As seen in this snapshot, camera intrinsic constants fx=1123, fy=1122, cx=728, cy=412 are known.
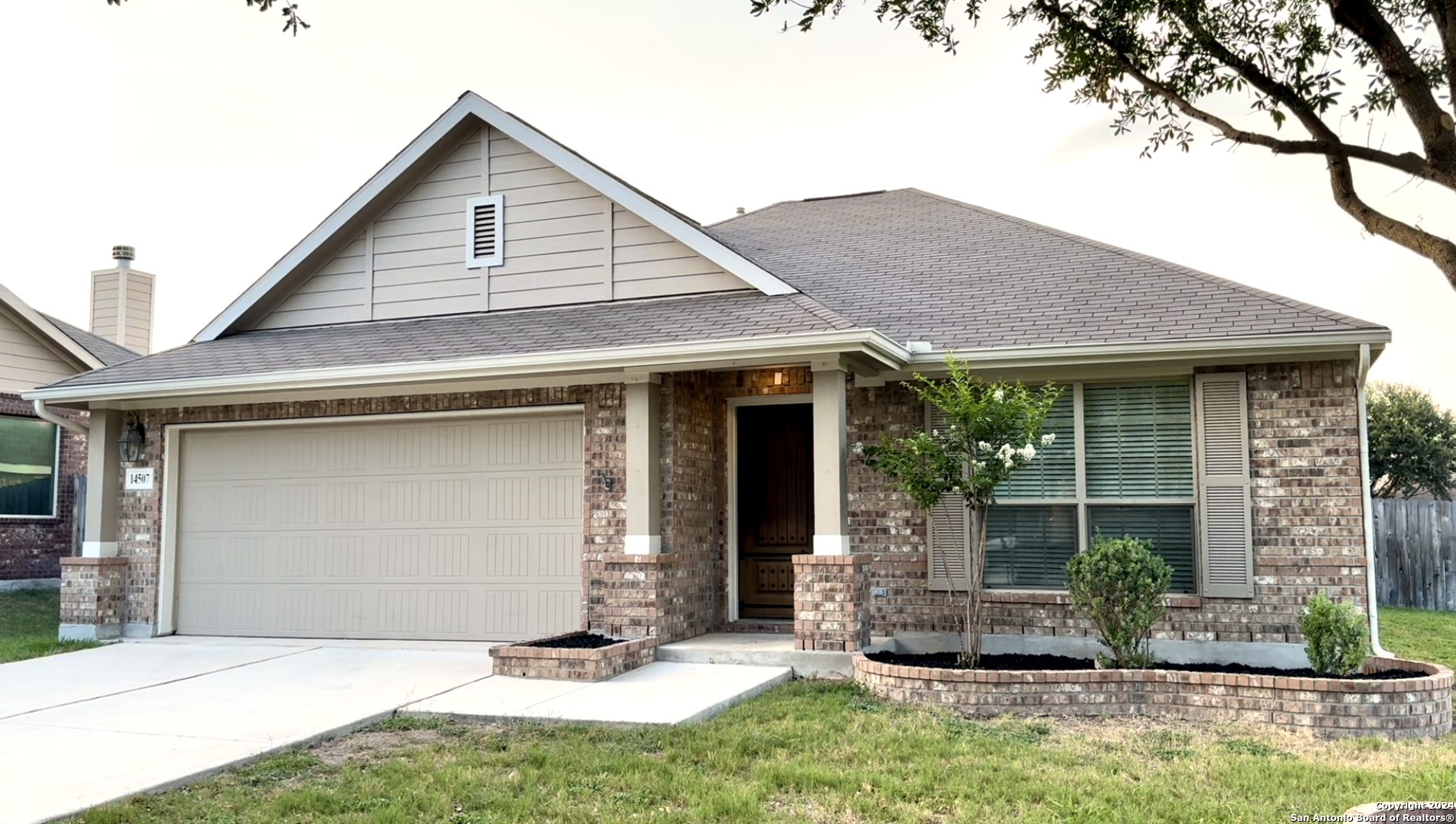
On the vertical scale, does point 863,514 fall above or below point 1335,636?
above

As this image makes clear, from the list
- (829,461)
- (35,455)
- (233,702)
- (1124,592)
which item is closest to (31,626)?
(35,455)

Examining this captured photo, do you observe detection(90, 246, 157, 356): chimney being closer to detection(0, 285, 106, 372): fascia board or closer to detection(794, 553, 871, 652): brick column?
detection(0, 285, 106, 372): fascia board

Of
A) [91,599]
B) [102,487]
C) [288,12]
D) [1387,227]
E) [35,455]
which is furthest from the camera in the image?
[35,455]

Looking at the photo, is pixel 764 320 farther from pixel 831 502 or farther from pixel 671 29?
pixel 671 29

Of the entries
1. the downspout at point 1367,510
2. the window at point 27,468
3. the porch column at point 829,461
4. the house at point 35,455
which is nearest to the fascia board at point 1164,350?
the downspout at point 1367,510

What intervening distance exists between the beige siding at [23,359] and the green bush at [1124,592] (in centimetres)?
1487

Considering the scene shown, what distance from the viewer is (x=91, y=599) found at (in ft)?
37.3

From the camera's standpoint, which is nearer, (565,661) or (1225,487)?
(565,661)

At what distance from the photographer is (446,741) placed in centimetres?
669

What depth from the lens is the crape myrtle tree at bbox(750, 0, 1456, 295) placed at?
8008 millimetres

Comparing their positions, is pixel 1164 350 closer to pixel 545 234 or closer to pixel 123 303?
pixel 545 234

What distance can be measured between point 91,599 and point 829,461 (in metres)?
7.80

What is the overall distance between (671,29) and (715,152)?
3529 millimetres

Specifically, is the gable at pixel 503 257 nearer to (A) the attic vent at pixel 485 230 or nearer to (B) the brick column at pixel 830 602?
(A) the attic vent at pixel 485 230
